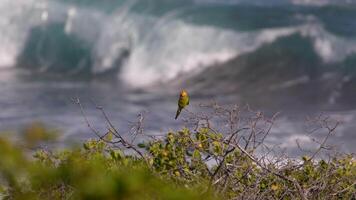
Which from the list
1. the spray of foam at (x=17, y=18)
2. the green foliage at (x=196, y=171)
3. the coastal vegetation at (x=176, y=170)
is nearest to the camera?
the coastal vegetation at (x=176, y=170)

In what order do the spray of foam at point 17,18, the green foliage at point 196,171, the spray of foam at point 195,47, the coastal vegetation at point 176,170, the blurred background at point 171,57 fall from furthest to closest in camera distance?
the spray of foam at point 17,18
the spray of foam at point 195,47
the blurred background at point 171,57
the green foliage at point 196,171
the coastal vegetation at point 176,170

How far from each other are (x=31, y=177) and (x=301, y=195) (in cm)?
191

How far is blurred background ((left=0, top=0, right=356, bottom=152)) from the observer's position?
1082 centimetres

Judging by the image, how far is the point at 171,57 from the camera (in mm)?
13609

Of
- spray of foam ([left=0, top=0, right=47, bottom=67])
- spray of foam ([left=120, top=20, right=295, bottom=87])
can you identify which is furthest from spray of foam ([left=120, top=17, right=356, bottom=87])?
spray of foam ([left=0, top=0, right=47, bottom=67])

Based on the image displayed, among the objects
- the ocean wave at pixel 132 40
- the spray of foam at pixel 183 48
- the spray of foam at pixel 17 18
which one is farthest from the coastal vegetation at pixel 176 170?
the spray of foam at pixel 17 18

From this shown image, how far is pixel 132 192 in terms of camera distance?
1256 mm

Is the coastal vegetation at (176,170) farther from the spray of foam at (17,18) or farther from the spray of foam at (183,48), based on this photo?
the spray of foam at (17,18)

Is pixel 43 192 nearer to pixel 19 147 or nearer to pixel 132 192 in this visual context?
pixel 19 147

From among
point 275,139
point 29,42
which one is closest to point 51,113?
point 275,139

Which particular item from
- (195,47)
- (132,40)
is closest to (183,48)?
(195,47)

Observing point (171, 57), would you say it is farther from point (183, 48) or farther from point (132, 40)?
point (132, 40)

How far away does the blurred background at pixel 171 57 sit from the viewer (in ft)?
35.5

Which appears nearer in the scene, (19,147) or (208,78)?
(19,147)
